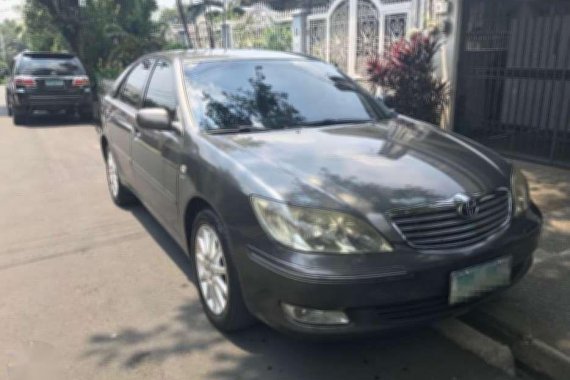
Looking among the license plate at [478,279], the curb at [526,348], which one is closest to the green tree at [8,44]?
the curb at [526,348]

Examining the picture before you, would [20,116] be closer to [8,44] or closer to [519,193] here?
[519,193]

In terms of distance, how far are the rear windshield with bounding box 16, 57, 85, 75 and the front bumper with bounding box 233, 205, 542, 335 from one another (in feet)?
37.6

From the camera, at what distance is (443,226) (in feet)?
8.40

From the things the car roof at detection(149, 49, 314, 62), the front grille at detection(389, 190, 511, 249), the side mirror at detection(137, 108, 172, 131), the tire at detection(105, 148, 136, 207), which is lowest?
the tire at detection(105, 148, 136, 207)

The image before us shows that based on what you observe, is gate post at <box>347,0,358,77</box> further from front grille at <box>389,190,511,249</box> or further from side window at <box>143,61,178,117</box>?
front grille at <box>389,190,511,249</box>

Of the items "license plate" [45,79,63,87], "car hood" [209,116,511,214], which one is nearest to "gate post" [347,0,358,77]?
"license plate" [45,79,63,87]

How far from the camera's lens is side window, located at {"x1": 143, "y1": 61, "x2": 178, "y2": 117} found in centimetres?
382

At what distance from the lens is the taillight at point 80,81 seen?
12311 mm

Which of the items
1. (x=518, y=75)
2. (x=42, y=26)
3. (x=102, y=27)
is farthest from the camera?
(x=42, y=26)

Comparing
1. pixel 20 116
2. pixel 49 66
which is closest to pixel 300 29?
pixel 49 66

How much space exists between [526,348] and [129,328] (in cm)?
232

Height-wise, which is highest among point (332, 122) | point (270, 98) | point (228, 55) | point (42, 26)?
point (42, 26)

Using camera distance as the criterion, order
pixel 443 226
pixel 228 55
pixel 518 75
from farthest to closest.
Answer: pixel 518 75
pixel 228 55
pixel 443 226

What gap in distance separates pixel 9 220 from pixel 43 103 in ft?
25.3
